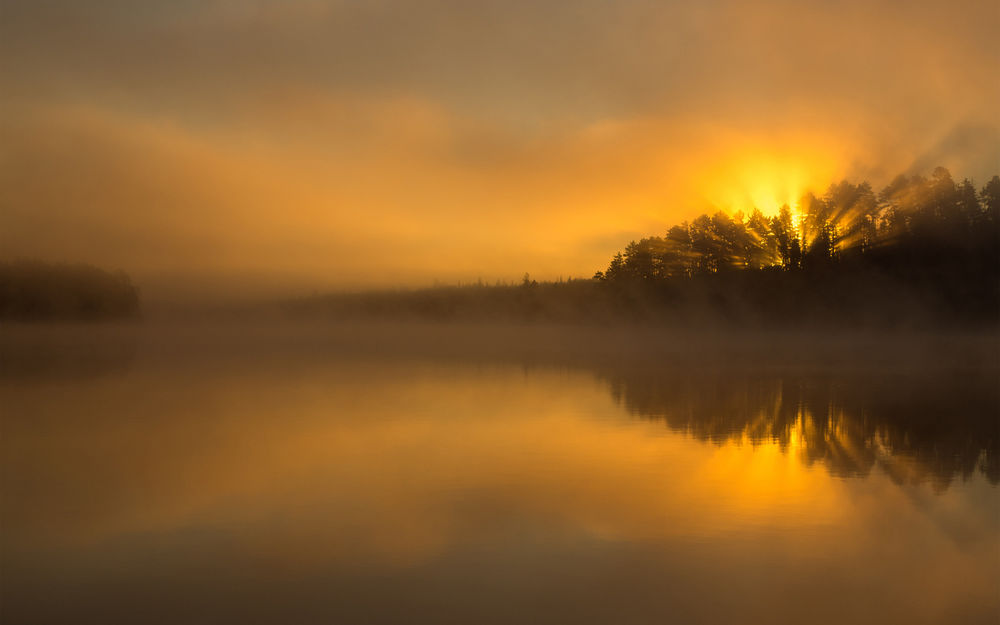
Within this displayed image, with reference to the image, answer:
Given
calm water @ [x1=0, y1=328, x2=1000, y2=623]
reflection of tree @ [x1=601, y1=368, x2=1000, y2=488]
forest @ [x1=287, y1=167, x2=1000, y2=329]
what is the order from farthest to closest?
forest @ [x1=287, y1=167, x2=1000, y2=329] → reflection of tree @ [x1=601, y1=368, x2=1000, y2=488] → calm water @ [x1=0, y1=328, x2=1000, y2=623]

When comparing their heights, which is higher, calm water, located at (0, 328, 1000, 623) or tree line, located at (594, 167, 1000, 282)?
tree line, located at (594, 167, 1000, 282)

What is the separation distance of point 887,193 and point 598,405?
55.4 m

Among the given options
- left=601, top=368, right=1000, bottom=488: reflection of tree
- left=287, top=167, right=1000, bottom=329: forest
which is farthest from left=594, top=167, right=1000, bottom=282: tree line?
left=601, top=368, right=1000, bottom=488: reflection of tree

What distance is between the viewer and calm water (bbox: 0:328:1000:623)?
525cm

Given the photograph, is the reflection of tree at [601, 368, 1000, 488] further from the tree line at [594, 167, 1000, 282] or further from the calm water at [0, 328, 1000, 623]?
the tree line at [594, 167, 1000, 282]

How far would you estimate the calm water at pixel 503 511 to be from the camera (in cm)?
525

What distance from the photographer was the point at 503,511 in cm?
742

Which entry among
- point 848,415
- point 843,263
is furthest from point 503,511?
point 843,263

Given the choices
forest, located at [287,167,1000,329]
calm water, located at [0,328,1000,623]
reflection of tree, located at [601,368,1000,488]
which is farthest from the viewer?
forest, located at [287,167,1000,329]

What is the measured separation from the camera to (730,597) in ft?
17.3

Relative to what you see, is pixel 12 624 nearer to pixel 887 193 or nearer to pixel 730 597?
pixel 730 597

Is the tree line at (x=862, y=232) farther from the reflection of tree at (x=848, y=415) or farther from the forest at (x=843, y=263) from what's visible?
the reflection of tree at (x=848, y=415)

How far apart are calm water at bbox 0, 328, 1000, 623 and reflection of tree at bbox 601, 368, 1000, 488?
8 centimetres

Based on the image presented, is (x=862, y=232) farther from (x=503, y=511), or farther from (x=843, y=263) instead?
(x=503, y=511)
